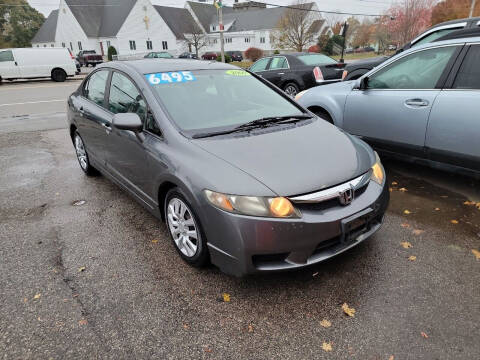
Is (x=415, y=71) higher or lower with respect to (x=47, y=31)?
lower

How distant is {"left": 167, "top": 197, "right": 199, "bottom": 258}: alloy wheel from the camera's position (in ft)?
9.03

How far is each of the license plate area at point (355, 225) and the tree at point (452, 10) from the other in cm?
2895

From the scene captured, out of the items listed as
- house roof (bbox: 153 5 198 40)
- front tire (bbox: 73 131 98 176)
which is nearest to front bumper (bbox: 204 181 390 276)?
front tire (bbox: 73 131 98 176)

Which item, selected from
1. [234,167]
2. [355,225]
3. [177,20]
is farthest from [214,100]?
[177,20]

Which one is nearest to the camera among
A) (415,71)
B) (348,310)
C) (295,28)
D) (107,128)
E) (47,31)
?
(348,310)

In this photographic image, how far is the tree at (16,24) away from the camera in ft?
195

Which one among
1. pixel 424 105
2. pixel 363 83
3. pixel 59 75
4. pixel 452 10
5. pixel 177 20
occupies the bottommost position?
pixel 59 75

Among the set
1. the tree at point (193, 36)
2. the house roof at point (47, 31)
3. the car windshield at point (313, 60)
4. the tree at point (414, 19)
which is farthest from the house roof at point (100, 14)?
the car windshield at point (313, 60)

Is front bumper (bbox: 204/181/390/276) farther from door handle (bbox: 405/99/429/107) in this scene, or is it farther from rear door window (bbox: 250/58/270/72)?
rear door window (bbox: 250/58/270/72)

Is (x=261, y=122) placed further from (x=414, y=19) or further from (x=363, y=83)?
(x=414, y=19)

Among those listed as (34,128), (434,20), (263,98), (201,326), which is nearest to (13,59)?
(34,128)

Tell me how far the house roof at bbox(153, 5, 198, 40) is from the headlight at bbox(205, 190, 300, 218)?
2129 inches

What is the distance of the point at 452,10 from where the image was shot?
26.5 meters

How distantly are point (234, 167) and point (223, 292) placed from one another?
939 mm
